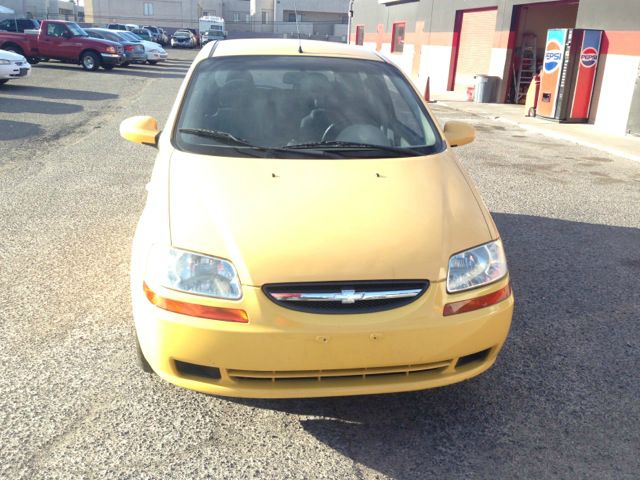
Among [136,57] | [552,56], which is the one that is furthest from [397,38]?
[552,56]

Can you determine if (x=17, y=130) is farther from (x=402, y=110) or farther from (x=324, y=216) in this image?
(x=324, y=216)

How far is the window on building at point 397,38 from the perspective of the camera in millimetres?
28966

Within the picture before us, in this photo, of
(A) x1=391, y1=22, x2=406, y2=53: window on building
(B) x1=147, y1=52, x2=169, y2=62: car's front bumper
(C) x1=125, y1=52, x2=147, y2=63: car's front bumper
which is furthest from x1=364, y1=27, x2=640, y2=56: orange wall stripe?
(C) x1=125, y1=52, x2=147, y2=63: car's front bumper

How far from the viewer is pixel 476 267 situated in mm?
2865

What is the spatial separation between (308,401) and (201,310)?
2.89 ft

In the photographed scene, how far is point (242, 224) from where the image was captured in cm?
282

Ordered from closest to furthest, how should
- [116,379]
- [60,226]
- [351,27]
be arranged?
[116,379] → [60,226] → [351,27]

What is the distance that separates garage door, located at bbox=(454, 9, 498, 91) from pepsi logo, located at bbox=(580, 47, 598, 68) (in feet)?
19.5

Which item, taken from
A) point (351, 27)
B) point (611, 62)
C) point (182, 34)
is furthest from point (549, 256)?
point (182, 34)

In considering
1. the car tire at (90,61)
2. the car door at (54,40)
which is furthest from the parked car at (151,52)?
the car door at (54,40)

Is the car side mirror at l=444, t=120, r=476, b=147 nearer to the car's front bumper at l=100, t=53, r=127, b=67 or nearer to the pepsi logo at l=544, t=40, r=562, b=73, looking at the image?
the pepsi logo at l=544, t=40, r=562, b=73

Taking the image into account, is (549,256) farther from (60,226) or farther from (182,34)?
(182,34)

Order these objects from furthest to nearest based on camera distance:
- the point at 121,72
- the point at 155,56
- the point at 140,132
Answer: the point at 155,56, the point at 121,72, the point at 140,132

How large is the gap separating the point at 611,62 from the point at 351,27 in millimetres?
26180
